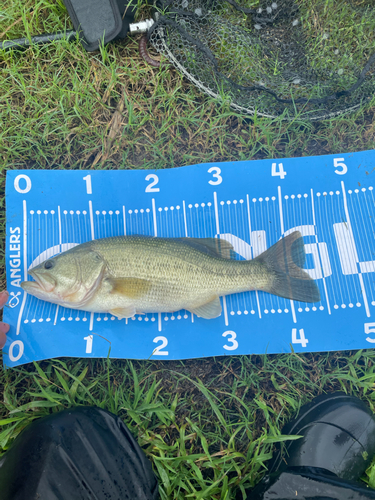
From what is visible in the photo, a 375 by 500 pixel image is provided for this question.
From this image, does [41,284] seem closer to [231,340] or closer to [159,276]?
[159,276]

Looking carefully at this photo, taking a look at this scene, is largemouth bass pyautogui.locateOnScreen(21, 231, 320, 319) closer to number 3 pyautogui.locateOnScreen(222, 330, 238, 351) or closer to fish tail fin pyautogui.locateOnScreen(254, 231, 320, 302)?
fish tail fin pyautogui.locateOnScreen(254, 231, 320, 302)

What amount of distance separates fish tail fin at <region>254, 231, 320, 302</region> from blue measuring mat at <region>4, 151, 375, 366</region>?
0.17m

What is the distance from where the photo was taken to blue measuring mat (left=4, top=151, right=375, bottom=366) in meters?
2.45

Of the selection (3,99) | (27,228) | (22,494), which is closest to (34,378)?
(22,494)

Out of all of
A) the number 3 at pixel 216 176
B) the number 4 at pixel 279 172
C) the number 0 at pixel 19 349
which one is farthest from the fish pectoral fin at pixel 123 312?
the number 4 at pixel 279 172

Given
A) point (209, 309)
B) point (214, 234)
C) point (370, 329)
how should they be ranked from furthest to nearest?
point (214, 234)
point (370, 329)
point (209, 309)

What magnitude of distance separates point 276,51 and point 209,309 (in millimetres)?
2382

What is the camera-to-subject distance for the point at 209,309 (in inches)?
92.7

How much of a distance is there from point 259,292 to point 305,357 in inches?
25.2

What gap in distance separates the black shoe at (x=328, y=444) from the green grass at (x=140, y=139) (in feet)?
0.36

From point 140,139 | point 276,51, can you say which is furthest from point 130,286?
point 276,51

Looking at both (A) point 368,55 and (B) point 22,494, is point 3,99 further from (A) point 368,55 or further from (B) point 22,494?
(A) point 368,55

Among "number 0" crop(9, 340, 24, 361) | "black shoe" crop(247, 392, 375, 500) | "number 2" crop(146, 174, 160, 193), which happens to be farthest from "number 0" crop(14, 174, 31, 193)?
"black shoe" crop(247, 392, 375, 500)

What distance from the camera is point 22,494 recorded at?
1.87 metres
